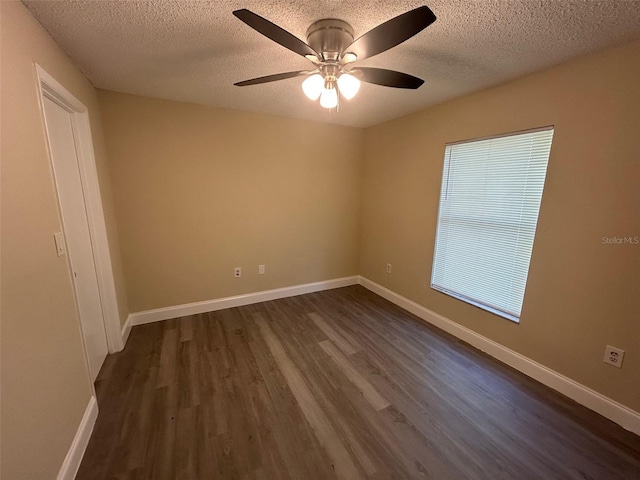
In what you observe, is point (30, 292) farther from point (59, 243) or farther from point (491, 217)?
point (491, 217)

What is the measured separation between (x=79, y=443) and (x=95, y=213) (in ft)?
5.08

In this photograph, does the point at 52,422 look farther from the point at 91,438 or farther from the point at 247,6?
the point at 247,6

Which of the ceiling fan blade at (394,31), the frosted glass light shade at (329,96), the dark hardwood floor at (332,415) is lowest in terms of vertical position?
the dark hardwood floor at (332,415)

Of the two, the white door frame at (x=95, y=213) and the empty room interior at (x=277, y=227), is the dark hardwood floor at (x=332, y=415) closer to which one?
the empty room interior at (x=277, y=227)

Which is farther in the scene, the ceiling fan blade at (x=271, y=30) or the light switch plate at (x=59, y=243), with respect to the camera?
the light switch plate at (x=59, y=243)

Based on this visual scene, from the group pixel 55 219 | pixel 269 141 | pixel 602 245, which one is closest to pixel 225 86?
pixel 269 141

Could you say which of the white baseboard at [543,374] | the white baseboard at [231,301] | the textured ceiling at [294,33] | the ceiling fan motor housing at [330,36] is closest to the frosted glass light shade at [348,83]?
the ceiling fan motor housing at [330,36]

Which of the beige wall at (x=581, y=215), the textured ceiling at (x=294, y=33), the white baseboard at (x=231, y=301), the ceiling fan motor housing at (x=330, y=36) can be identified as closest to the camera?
the textured ceiling at (x=294, y=33)

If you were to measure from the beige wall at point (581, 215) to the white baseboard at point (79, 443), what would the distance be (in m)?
2.93

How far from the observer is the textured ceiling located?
48.9 inches

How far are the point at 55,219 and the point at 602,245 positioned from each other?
321 cm

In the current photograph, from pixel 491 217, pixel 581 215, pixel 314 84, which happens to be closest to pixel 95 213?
pixel 314 84

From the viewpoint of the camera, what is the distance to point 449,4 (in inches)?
48.0

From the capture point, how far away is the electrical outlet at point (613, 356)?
1627 mm
